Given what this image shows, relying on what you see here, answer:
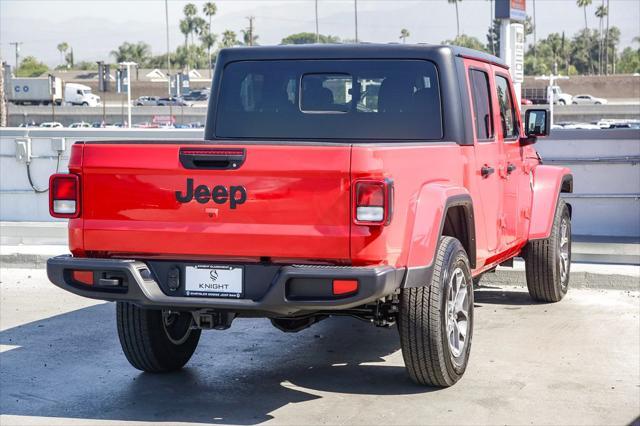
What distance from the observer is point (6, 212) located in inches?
621

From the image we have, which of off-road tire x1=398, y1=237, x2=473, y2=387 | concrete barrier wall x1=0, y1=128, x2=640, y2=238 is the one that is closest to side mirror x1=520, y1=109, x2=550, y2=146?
off-road tire x1=398, y1=237, x2=473, y2=387

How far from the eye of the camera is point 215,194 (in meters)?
6.02

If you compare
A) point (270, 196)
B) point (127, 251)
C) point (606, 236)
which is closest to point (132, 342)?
point (127, 251)

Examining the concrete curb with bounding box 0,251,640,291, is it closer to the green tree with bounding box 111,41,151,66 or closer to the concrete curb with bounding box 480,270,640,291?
the concrete curb with bounding box 480,270,640,291

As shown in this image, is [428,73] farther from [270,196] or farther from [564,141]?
[564,141]

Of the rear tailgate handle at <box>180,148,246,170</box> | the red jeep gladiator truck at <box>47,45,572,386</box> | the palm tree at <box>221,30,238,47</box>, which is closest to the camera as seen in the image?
the red jeep gladiator truck at <box>47,45,572,386</box>

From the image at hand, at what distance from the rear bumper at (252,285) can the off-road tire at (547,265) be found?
3800mm

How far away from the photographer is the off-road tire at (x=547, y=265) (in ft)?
31.3

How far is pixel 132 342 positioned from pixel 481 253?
7.78ft

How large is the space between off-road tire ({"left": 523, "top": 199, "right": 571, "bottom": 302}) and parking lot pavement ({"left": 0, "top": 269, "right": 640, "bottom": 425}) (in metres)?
0.16

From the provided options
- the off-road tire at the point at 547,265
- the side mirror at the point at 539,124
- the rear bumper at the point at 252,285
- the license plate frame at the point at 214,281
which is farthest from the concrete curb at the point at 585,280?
the license plate frame at the point at 214,281

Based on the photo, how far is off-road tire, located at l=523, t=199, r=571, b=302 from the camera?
955 centimetres

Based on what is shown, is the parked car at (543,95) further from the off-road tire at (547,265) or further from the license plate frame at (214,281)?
the license plate frame at (214,281)

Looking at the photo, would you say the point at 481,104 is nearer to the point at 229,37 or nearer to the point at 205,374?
the point at 205,374
